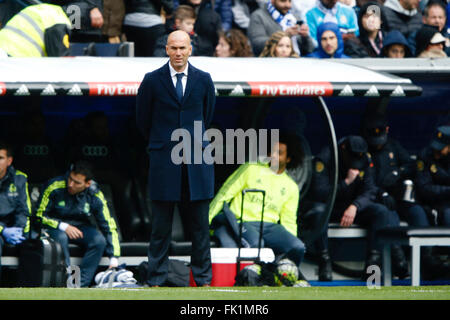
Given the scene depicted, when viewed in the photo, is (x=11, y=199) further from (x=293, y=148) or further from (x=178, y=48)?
(x=293, y=148)

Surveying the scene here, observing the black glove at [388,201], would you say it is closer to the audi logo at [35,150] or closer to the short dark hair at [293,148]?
the short dark hair at [293,148]

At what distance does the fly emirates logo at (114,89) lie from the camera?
358 inches

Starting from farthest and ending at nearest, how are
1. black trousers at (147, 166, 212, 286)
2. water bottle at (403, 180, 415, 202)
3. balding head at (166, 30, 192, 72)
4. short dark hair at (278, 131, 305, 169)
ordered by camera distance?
1. water bottle at (403, 180, 415, 202)
2. short dark hair at (278, 131, 305, 169)
3. black trousers at (147, 166, 212, 286)
4. balding head at (166, 30, 192, 72)

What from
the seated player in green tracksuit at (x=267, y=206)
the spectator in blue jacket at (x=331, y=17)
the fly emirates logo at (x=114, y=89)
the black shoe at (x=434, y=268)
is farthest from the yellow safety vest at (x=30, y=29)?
the black shoe at (x=434, y=268)

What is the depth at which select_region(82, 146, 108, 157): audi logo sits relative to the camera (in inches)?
411

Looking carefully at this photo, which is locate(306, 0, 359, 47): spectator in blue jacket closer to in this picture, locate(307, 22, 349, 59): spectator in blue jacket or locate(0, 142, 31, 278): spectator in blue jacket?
locate(307, 22, 349, 59): spectator in blue jacket

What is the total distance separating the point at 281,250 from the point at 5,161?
91.7 inches

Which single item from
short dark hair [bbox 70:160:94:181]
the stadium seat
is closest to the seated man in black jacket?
the stadium seat

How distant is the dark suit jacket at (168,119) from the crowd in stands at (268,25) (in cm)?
308

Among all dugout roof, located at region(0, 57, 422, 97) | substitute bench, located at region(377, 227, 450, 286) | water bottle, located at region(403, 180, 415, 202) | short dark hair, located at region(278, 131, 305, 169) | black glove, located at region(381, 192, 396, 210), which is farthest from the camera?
water bottle, located at region(403, 180, 415, 202)

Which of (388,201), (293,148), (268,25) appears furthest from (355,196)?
(268,25)

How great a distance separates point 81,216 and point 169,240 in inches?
64.8

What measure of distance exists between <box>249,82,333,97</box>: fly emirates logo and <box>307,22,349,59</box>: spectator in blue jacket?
223cm

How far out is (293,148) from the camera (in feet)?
33.7
